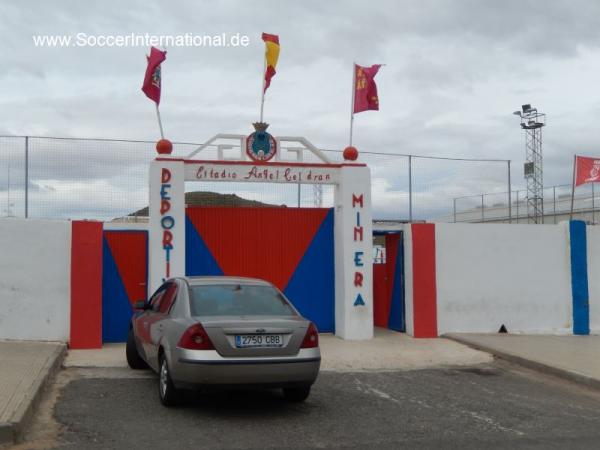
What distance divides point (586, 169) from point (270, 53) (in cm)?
858

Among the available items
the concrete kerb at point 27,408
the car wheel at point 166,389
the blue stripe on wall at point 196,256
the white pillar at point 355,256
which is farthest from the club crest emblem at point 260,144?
the car wheel at point 166,389

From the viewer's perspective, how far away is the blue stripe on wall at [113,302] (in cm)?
1322

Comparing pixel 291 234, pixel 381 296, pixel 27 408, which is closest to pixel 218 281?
pixel 27 408

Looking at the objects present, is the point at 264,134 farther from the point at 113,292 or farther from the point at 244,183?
the point at 113,292

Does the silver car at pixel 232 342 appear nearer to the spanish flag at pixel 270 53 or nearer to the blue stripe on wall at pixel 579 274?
the spanish flag at pixel 270 53

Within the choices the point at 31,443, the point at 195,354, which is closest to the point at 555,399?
the point at 195,354

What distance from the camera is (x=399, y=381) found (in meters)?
9.73

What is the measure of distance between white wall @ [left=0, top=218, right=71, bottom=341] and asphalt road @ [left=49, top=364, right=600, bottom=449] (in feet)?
10.9

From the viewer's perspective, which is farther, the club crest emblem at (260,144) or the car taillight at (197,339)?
the club crest emblem at (260,144)

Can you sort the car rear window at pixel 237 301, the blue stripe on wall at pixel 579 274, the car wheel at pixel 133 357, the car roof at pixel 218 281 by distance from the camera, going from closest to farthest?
the car rear window at pixel 237 301 < the car roof at pixel 218 281 < the car wheel at pixel 133 357 < the blue stripe on wall at pixel 579 274

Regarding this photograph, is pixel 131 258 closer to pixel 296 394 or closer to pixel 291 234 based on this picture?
pixel 291 234

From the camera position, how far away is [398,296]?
15.1m

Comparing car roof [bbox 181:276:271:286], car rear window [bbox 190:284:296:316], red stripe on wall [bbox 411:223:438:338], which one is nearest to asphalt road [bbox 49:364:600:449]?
car rear window [bbox 190:284:296:316]

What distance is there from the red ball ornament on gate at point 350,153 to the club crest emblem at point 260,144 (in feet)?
4.87
